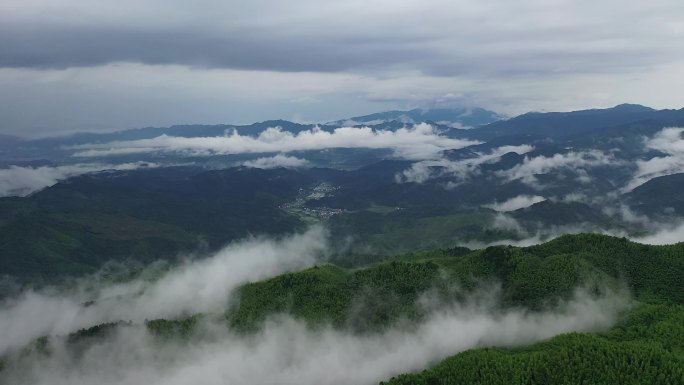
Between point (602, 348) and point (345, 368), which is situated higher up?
point (602, 348)

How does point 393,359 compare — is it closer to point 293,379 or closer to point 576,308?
point 293,379

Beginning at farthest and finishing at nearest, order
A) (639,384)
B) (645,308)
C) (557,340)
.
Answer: (645,308) → (557,340) → (639,384)

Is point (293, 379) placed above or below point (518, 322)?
below

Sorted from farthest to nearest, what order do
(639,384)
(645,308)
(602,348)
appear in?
(645,308) → (602,348) → (639,384)

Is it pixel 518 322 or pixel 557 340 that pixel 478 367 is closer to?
pixel 557 340

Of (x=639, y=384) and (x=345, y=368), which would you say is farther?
(x=345, y=368)

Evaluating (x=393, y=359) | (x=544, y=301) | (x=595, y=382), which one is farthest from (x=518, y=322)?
(x=595, y=382)

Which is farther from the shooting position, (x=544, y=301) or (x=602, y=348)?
(x=544, y=301)

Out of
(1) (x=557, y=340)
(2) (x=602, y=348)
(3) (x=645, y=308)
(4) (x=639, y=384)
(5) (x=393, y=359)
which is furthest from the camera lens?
(5) (x=393, y=359)

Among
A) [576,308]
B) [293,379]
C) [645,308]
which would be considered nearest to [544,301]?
[576,308]
